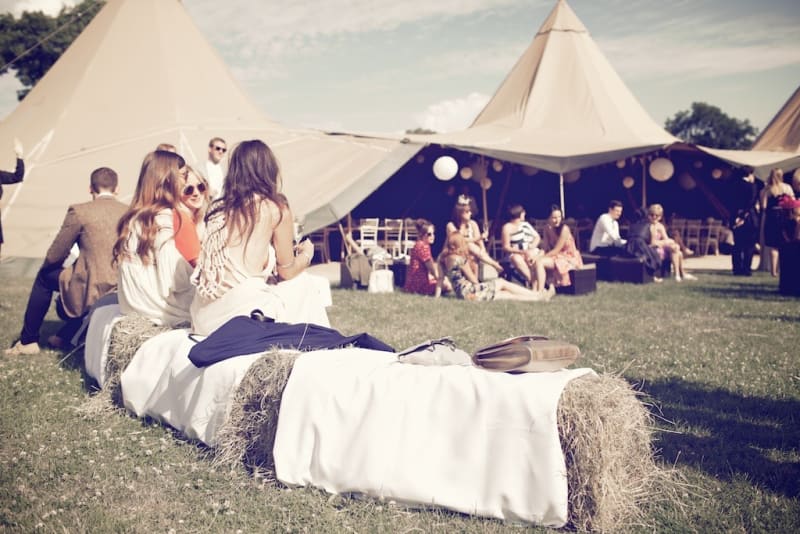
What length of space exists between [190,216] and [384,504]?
302 centimetres

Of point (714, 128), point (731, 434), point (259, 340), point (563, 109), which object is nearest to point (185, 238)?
point (259, 340)

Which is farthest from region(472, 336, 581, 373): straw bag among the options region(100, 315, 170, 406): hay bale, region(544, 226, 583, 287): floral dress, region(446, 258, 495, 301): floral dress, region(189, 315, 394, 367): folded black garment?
region(544, 226, 583, 287): floral dress

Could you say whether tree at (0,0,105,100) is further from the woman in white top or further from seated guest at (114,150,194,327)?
the woman in white top

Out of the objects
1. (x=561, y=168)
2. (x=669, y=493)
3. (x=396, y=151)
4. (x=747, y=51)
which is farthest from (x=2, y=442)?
(x=747, y=51)

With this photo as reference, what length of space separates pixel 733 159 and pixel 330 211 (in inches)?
329

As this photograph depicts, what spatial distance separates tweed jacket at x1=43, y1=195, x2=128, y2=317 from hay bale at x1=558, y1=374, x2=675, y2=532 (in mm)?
4258

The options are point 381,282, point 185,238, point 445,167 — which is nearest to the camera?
point 185,238

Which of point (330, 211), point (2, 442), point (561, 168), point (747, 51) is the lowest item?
point (2, 442)

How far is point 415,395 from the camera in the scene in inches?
119

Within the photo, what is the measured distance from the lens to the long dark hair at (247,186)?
4.03 m

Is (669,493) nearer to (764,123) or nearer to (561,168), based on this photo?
(561,168)

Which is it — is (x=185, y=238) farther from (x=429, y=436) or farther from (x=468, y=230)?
(x=468, y=230)

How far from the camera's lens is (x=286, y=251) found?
4.24m

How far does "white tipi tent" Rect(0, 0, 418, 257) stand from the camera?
1327 cm
